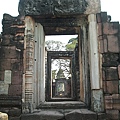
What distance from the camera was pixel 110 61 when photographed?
14.1 feet

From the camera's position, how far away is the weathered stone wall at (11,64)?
4172mm

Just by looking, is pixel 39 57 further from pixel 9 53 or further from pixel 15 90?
pixel 15 90

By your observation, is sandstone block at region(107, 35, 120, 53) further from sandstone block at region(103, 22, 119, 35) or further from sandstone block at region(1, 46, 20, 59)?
sandstone block at region(1, 46, 20, 59)

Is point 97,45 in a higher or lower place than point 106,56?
higher

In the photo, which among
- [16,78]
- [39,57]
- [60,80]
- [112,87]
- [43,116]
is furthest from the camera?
[60,80]

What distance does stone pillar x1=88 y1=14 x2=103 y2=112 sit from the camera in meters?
4.20

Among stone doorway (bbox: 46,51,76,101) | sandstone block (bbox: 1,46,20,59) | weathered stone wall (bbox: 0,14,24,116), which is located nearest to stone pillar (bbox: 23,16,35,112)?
weathered stone wall (bbox: 0,14,24,116)

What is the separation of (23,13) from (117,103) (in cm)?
323

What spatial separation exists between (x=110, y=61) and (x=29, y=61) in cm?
199

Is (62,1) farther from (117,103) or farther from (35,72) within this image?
(117,103)

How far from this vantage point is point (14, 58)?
14.4 feet

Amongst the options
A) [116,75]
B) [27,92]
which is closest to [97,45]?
[116,75]

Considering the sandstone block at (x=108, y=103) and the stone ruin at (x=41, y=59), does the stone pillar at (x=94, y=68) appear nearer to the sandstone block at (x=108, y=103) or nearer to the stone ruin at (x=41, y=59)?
the stone ruin at (x=41, y=59)

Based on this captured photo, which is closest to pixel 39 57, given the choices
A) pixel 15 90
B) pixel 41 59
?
pixel 41 59
